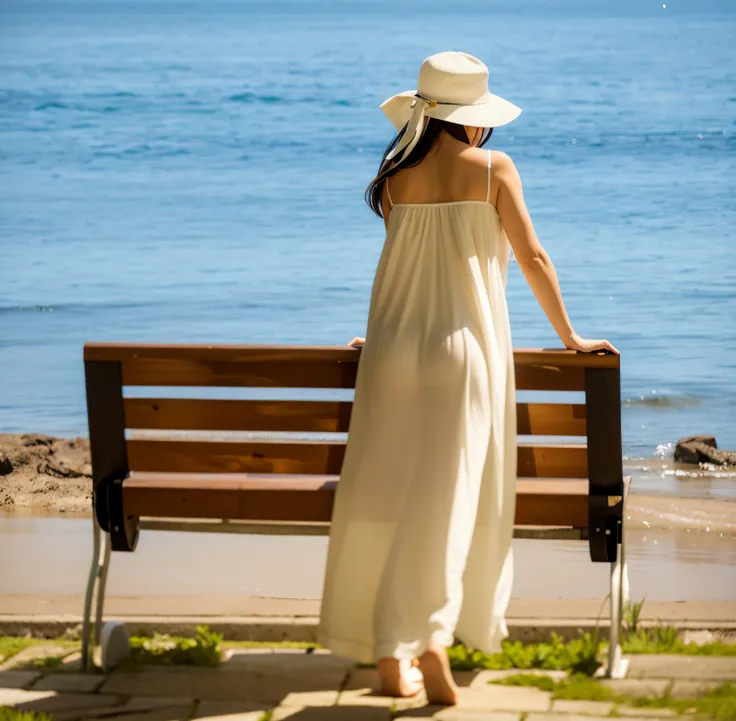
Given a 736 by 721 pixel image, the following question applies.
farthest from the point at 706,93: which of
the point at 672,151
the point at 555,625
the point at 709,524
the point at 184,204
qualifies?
the point at 555,625

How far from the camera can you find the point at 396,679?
10.7ft

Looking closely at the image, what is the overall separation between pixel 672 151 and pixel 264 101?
406 inches

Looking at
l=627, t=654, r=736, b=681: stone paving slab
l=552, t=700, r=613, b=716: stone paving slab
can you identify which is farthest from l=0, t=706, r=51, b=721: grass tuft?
l=627, t=654, r=736, b=681: stone paving slab

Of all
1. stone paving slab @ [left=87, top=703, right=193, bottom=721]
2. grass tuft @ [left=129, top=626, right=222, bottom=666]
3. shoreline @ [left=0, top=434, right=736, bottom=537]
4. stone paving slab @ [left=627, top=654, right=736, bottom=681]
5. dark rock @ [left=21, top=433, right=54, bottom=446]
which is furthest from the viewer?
dark rock @ [left=21, top=433, right=54, bottom=446]

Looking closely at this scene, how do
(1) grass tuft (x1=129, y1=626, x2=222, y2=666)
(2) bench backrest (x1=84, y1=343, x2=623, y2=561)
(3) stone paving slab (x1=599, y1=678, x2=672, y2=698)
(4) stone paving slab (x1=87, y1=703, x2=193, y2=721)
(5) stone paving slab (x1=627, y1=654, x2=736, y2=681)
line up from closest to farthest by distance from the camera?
(4) stone paving slab (x1=87, y1=703, x2=193, y2=721), (3) stone paving slab (x1=599, y1=678, x2=672, y2=698), (5) stone paving slab (x1=627, y1=654, x2=736, y2=681), (2) bench backrest (x1=84, y1=343, x2=623, y2=561), (1) grass tuft (x1=129, y1=626, x2=222, y2=666)

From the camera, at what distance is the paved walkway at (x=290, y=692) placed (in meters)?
3.13

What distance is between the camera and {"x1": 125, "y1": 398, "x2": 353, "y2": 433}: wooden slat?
350 cm

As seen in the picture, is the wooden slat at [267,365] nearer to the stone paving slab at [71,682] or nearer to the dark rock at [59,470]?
the stone paving slab at [71,682]

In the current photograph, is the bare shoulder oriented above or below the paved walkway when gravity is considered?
above

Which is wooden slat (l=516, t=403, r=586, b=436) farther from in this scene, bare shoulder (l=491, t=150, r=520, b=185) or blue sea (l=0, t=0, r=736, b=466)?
blue sea (l=0, t=0, r=736, b=466)

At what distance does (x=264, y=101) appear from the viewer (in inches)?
1363

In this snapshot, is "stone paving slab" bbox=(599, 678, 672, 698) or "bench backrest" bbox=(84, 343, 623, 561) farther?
"bench backrest" bbox=(84, 343, 623, 561)

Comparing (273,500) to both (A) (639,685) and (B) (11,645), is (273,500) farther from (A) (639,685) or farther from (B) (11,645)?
(A) (639,685)

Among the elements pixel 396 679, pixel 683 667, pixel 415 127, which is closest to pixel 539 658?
pixel 683 667
